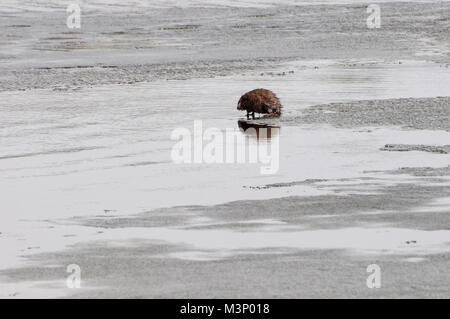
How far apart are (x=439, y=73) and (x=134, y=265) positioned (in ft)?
64.5

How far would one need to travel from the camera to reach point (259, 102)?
20.6m

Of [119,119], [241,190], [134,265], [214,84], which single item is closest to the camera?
[134,265]

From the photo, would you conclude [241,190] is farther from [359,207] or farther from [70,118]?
[70,118]

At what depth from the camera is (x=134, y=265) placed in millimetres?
9719

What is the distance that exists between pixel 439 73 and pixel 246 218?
57.3 ft

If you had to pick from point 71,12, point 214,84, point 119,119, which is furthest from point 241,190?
point 71,12

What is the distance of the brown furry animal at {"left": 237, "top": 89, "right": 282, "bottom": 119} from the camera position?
2053 centimetres

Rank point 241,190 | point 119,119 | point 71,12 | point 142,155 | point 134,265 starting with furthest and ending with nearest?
1. point 71,12
2. point 119,119
3. point 142,155
4. point 241,190
5. point 134,265

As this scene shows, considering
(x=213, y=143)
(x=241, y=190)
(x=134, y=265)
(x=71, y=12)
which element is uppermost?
(x=71, y=12)

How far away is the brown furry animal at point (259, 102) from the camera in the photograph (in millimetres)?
20531

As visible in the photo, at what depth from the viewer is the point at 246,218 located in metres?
11.7

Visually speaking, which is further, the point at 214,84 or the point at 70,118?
the point at 214,84

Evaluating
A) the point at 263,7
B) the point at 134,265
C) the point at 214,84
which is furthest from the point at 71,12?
the point at 134,265

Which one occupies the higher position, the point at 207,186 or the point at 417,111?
the point at 417,111
